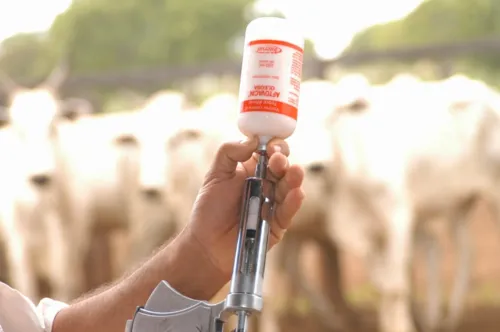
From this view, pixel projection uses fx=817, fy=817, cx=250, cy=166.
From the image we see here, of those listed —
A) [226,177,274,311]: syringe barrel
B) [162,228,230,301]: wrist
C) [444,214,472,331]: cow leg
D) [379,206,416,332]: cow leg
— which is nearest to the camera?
[226,177,274,311]: syringe barrel

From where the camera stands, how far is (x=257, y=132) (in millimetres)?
908

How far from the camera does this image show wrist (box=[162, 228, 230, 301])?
1.05 m

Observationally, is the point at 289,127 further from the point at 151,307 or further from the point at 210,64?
the point at 210,64

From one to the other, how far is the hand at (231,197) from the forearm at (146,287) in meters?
0.02

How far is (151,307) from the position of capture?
913mm

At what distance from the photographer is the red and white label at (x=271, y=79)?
88 centimetres

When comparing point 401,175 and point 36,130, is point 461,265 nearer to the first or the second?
point 401,175

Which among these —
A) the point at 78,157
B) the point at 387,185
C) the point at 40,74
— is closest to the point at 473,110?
the point at 387,185

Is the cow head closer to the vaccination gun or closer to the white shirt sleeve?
the white shirt sleeve

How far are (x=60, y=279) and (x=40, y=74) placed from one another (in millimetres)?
1612

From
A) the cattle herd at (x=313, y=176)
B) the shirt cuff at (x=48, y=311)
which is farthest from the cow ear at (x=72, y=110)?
the shirt cuff at (x=48, y=311)

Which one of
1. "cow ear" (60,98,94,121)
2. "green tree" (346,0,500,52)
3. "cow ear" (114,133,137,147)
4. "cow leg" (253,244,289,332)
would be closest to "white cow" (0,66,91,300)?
"cow ear" (60,98,94,121)

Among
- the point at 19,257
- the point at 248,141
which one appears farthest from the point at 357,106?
the point at 248,141

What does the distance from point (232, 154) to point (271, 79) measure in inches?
4.6
